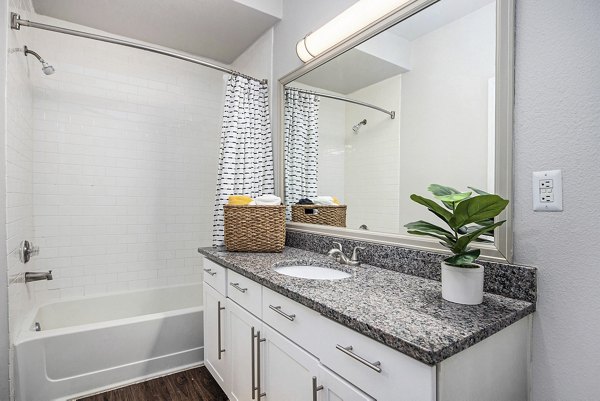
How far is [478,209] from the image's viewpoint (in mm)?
861

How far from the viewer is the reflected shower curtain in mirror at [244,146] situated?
6.97 feet

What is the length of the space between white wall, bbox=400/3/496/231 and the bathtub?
1695 millimetres

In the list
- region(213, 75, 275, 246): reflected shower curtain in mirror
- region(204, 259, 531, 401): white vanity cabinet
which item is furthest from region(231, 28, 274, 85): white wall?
region(204, 259, 531, 401): white vanity cabinet

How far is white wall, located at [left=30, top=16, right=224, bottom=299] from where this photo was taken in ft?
7.63

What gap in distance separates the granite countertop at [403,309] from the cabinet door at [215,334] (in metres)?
0.46

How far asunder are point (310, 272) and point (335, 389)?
70 centimetres

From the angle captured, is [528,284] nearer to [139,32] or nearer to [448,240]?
[448,240]

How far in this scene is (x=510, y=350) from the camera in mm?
883

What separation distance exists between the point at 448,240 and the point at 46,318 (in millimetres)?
2672

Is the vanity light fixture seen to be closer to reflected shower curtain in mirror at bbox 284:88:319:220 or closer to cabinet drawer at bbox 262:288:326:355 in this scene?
reflected shower curtain in mirror at bbox 284:88:319:220

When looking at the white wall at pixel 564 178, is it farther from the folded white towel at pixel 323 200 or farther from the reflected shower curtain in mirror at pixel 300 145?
the reflected shower curtain in mirror at pixel 300 145

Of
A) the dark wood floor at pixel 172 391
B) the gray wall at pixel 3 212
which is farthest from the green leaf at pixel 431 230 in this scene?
the gray wall at pixel 3 212

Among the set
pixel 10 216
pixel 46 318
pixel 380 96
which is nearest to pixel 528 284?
pixel 380 96

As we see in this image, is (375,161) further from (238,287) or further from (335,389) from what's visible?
(335,389)
